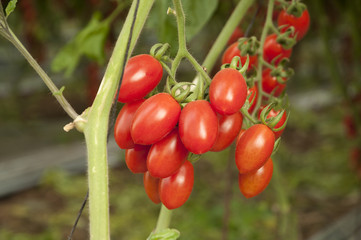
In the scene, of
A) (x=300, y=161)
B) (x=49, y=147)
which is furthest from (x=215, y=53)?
(x=49, y=147)

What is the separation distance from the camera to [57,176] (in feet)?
10.6

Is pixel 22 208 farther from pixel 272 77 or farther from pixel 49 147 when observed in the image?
pixel 272 77

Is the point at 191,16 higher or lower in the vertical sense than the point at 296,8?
A: higher

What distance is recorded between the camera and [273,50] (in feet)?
2.14

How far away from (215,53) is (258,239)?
1.53 metres

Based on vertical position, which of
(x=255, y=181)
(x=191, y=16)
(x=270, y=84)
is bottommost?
(x=255, y=181)

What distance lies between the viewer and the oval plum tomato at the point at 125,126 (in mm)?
485

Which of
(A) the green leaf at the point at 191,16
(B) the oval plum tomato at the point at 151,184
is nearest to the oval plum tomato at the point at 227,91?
(B) the oval plum tomato at the point at 151,184

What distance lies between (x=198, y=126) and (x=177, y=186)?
0.08m

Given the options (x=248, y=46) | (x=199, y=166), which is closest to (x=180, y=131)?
(x=248, y=46)

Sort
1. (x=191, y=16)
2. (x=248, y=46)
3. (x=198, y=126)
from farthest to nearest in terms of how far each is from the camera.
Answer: (x=191, y=16), (x=248, y=46), (x=198, y=126)

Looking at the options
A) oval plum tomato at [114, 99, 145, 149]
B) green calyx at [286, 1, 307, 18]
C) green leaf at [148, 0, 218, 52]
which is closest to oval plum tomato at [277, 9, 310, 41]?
green calyx at [286, 1, 307, 18]

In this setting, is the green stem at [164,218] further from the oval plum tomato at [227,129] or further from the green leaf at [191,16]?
the green leaf at [191,16]

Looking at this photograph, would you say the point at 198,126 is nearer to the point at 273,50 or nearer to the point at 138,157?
the point at 138,157
